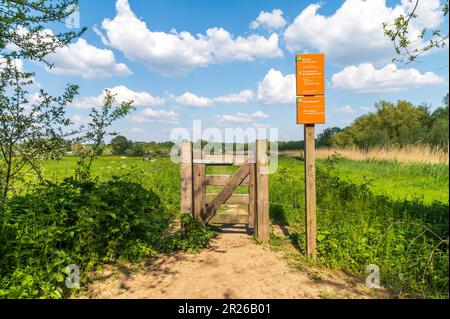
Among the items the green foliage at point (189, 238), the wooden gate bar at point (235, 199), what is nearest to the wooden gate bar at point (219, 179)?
the wooden gate bar at point (235, 199)

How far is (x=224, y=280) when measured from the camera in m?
3.57

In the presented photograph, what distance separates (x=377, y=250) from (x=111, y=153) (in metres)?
5.58

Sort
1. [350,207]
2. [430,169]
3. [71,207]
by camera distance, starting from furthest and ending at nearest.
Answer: [430,169]
[350,207]
[71,207]

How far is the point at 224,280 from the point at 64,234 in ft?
7.95

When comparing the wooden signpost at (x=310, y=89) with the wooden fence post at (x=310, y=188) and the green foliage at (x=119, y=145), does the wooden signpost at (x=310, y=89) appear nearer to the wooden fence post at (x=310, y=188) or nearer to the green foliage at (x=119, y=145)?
the wooden fence post at (x=310, y=188)

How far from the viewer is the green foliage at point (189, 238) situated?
15.2 feet

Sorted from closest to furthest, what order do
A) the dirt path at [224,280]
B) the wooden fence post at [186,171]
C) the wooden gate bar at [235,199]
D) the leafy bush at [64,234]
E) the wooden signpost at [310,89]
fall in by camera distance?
1. the leafy bush at [64,234]
2. the dirt path at [224,280]
3. the wooden signpost at [310,89]
4. the wooden fence post at [186,171]
5. the wooden gate bar at [235,199]

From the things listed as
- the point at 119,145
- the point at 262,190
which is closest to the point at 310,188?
the point at 262,190

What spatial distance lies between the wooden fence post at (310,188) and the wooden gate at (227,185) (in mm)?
837

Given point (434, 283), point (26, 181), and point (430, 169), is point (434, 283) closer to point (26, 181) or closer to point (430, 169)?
point (26, 181)

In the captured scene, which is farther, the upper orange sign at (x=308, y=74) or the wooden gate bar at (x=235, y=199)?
the wooden gate bar at (x=235, y=199)

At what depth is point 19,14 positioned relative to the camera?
4.29 meters

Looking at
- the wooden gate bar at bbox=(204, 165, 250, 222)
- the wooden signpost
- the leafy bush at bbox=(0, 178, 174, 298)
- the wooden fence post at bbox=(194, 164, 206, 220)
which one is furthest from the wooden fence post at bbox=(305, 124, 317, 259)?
the leafy bush at bbox=(0, 178, 174, 298)
